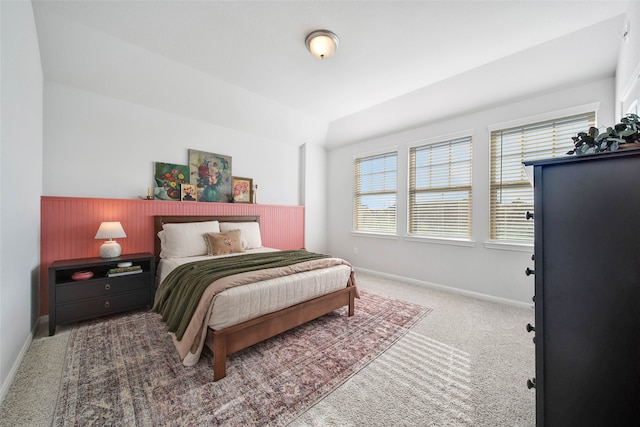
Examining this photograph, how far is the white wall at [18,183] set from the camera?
157cm

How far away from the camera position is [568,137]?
278 centimetres

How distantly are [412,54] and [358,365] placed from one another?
3.05m

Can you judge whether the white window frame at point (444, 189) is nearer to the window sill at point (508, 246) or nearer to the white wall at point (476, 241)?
the white wall at point (476, 241)

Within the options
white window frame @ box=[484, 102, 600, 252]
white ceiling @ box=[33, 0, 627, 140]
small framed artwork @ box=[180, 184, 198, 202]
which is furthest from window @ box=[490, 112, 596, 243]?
small framed artwork @ box=[180, 184, 198, 202]

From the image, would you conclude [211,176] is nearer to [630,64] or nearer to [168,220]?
[168,220]

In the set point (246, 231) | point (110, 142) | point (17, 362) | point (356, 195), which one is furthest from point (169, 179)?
point (356, 195)

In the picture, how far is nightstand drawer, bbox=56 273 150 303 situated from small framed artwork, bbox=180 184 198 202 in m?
1.19

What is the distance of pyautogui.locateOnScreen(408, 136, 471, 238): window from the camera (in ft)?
11.7

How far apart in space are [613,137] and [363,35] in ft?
6.98

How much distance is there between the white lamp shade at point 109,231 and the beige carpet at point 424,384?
36.5 inches

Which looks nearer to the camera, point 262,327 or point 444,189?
point 262,327

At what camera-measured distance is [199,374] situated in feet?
5.74

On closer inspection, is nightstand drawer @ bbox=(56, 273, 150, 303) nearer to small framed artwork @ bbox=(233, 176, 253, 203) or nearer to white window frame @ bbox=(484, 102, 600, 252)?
small framed artwork @ bbox=(233, 176, 253, 203)

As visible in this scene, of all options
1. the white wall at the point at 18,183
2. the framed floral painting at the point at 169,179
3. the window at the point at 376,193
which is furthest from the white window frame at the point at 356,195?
the white wall at the point at 18,183
